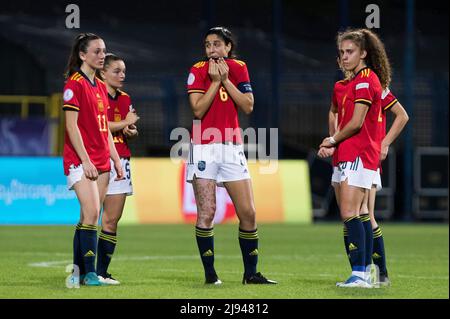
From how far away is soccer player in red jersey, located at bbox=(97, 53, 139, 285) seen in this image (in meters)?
11.7

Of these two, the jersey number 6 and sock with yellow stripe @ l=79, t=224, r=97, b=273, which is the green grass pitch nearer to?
sock with yellow stripe @ l=79, t=224, r=97, b=273

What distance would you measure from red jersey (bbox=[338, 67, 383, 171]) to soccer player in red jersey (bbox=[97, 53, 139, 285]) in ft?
6.75

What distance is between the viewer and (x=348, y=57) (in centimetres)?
1093

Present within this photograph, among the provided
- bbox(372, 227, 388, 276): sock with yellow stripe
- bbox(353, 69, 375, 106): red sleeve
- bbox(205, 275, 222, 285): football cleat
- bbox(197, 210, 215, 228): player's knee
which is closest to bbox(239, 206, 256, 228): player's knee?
bbox(197, 210, 215, 228): player's knee

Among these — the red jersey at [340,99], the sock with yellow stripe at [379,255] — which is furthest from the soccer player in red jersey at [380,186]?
the red jersey at [340,99]

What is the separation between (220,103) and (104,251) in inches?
72.4

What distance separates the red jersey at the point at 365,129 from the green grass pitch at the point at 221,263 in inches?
45.6

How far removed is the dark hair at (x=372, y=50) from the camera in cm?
1093

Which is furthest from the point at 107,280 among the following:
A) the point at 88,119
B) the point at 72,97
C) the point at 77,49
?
the point at 77,49

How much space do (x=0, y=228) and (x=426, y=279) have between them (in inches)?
420

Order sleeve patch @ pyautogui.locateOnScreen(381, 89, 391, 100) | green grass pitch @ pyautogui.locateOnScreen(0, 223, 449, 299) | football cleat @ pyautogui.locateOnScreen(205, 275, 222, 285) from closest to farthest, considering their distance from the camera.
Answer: green grass pitch @ pyautogui.locateOnScreen(0, 223, 449, 299) < football cleat @ pyautogui.locateOnScreen(205, 275, 222, 285) < sleeve patch @ pyautogui.locateOnScreen(381, 89, 391, 100)

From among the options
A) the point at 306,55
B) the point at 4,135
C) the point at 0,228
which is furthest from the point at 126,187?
the point at 306,55

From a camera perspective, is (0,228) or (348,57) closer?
(348,57)

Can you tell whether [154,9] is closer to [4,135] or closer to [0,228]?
[4,135]
